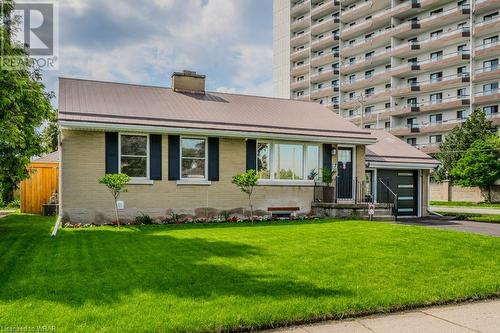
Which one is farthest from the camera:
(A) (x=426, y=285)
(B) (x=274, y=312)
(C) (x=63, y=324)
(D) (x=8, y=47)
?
(D) (x=8, y=47)

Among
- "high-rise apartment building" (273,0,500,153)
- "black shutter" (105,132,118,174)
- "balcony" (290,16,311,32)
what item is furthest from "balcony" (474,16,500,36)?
"black shutter" (105,132,118,174)

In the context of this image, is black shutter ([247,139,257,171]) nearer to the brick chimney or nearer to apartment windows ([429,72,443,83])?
the brick chimney

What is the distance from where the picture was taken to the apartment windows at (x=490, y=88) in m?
46.2

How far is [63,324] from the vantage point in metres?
4.44

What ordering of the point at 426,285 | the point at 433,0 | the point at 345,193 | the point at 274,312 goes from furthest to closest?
the point at 433,0, the point at 345,193, the point at 426,285, the point at 274,312

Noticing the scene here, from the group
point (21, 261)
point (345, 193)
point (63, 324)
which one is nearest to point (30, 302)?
point (63, 324)

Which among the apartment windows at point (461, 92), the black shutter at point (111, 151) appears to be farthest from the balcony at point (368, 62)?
the black shutter at point (111, 151)

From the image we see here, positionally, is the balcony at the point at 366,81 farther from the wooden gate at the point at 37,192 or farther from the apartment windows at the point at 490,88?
the wooden gate at the point at 37,192

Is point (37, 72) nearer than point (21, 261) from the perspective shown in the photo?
No

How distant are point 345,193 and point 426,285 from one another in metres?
12.6

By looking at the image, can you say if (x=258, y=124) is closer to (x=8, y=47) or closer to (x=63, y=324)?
(x=8, y=47)

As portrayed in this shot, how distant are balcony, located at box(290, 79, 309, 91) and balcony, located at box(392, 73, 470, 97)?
67.8 ft

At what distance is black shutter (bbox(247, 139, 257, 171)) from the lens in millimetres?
16875

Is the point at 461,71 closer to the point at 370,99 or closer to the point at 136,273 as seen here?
the point at 370,99
